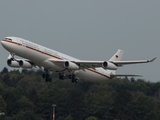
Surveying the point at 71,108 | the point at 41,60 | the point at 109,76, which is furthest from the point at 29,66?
the point at 71,108

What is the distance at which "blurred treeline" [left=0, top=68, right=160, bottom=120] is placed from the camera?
10956 centimetres

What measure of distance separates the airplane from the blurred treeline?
2524 centimetres

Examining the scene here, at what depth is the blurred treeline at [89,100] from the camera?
110 metres

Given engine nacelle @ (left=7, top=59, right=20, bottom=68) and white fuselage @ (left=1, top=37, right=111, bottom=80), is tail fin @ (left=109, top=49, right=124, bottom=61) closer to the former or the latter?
white fuselage @ (left=1, top=37, right=111, bottom=80)

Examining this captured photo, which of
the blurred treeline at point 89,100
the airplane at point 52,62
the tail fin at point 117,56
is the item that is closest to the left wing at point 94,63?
the airplane at point 52,62

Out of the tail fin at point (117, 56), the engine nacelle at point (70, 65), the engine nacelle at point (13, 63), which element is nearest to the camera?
the engine nacelle at point (70, 65)

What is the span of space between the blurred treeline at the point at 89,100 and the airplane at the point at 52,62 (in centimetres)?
2524

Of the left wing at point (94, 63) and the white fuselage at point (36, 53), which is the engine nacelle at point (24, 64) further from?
the left wing at point (94, 63)

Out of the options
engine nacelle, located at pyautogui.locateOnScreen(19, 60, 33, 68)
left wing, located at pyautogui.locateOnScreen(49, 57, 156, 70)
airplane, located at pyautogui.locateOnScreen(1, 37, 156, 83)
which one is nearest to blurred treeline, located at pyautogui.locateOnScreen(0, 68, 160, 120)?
airplane, located at pyautogui.locateOnScreen(1, 37, 156, 83)

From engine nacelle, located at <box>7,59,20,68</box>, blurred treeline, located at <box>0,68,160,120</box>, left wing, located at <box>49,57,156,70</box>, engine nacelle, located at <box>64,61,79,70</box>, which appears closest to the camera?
left wing, located at <box>49,57,156,70</box>

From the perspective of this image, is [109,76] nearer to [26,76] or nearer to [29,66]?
[29,66]

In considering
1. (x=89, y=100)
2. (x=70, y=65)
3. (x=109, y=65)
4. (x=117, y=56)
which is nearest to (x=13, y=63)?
(x=70, y=65)

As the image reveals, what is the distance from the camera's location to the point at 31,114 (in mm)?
104938

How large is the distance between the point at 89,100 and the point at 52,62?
38541 mm
